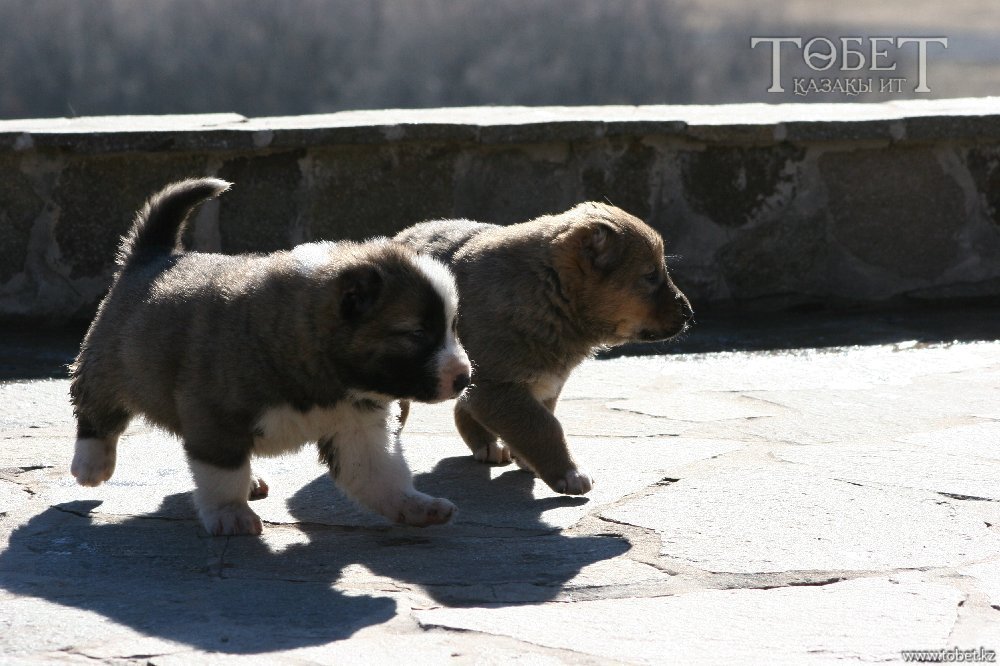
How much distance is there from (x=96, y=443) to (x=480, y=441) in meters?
1.34

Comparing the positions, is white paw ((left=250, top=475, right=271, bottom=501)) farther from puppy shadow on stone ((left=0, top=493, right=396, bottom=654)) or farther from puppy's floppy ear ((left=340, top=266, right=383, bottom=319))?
puppy's floppy ear ((left=340, top=266, right=383, bottom=319))

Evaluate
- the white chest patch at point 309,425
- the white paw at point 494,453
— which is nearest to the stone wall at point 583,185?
the white paw at point 494,453

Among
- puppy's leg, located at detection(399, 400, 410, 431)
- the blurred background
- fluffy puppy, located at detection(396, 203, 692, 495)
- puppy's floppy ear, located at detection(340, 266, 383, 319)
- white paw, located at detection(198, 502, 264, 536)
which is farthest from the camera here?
the blurred background

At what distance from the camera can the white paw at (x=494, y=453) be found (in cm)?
483

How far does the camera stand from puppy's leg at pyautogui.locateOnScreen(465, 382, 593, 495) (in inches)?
168

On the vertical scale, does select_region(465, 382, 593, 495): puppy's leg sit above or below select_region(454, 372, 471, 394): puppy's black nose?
below

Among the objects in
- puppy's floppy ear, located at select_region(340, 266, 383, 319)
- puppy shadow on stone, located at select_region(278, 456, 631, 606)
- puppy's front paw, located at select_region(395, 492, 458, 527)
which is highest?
puppy's floppy ear, located at select_region(340, 266, 383, 319)

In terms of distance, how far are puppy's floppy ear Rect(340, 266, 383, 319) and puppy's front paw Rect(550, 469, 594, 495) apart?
3.03 ft

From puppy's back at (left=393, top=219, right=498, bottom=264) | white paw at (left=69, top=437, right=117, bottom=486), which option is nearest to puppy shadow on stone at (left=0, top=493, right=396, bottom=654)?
white paw at (left=69, top=437, right=117, bottom=486)

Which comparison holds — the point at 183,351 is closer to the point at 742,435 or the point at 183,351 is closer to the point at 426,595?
the point at 426,595

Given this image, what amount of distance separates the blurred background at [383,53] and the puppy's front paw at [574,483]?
8.85 m

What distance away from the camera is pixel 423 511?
3.97 meters

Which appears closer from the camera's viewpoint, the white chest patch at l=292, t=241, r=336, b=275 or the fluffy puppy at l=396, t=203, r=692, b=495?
the white chest patch at l=292, t=241, r=336, b=275

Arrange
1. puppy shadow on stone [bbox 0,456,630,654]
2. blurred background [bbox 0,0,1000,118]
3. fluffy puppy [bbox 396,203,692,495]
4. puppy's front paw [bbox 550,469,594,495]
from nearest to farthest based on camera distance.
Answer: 1. puppy shadow on stone [bbox 0,456,630,654]
2. puppy's front paw [bbox 550,469,594,495]
3. fluffy puppy [bbox 396,203,692,495]
4. blurred background [bbox 0,0,1000,118]
